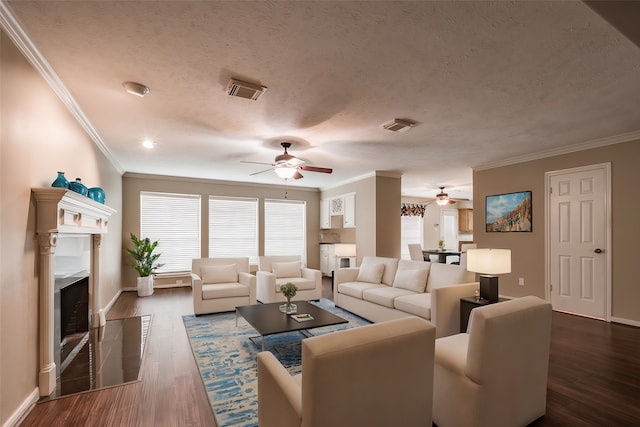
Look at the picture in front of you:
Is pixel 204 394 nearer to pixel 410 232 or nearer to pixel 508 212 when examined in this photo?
pixel 508 212

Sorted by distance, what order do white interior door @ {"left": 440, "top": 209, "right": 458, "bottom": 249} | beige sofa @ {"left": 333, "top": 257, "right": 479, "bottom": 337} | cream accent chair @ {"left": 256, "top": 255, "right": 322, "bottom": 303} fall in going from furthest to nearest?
white interior door @ {"left": 440, "top": 209, "right": 458, "bottom": 249} < cream accent chair @ {"left": 256, "top": 255, "right": 322, "bottom": 303} < beige sofa @ {"left": 333, "top": 257, "right": 479, "bottom": 337}

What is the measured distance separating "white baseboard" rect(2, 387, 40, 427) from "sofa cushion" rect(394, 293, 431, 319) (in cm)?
350

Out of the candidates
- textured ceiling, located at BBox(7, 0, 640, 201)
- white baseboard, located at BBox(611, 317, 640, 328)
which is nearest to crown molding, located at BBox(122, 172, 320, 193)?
textured ceiling, located at BBox(7, 0, 640, 201)

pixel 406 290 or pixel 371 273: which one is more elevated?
pixel 371 273

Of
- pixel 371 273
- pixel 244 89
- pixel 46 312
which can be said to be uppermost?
pixel 244 89

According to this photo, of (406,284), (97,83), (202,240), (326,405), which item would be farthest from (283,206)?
(326,405)

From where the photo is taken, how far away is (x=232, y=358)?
3188 millimetres

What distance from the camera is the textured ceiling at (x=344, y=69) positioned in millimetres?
1909

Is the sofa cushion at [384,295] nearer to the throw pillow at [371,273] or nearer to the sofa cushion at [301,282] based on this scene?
the throw pillow at [371,273]

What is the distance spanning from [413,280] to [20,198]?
411 cm

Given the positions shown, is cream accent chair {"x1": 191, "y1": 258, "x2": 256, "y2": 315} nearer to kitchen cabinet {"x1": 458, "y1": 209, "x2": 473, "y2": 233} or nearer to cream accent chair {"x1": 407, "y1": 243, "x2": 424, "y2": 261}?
cream accent chair {"x1": 407, "y1": 243, "x2": 424, "y2": 261}

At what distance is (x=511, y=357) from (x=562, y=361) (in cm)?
183

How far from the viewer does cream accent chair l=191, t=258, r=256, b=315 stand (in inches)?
183

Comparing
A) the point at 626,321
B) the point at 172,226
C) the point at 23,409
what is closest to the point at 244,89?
the point at 23,409
